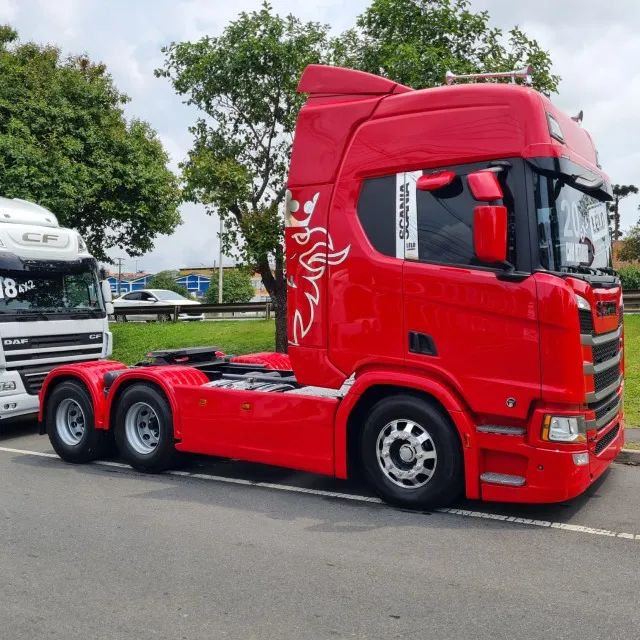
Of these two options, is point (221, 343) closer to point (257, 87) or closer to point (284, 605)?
point (257, 87)

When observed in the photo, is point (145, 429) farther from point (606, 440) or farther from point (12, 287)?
point (606, 440)

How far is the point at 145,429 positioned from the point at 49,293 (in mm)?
3879

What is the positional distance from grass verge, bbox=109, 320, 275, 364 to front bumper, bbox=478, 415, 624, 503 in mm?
12230

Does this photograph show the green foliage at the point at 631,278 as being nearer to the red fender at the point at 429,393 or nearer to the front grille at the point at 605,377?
the front grille at the point at 605,377

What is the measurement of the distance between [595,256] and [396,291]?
172 centimetres

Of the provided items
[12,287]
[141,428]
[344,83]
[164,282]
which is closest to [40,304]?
[12,287]

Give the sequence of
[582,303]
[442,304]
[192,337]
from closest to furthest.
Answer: [582,303]
[442,304]
[192,337]

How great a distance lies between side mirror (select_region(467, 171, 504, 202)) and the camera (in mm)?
5457

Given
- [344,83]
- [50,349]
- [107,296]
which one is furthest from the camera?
[107,296]

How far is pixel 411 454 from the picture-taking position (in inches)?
240

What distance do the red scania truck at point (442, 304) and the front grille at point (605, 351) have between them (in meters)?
0.03

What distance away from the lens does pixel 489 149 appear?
5754mm

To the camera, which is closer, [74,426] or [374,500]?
[374,500]

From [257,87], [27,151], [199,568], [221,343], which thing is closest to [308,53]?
[257,87]
